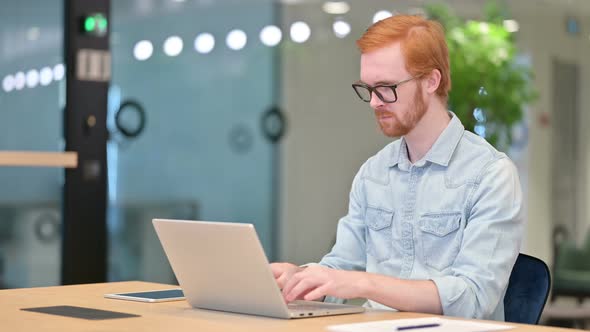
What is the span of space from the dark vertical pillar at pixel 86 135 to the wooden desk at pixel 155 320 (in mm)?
2743

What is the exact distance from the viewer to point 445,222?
2.46 meters

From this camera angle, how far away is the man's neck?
2549 mm

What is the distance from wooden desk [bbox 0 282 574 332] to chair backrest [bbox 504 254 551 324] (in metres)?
0.31

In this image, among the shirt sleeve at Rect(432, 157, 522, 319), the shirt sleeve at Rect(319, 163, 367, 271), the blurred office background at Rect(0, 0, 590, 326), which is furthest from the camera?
the blurred office background at Rect(0, 0, 590, 326)

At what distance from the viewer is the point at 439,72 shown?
2535 mm

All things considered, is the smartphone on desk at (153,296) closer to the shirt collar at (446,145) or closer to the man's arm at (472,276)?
the man's arm at (472,276)

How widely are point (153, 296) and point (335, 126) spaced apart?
3.93 m

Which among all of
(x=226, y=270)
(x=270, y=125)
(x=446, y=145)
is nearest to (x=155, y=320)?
(x=226, y=270)

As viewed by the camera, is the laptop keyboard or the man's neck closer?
the laptop keyboard

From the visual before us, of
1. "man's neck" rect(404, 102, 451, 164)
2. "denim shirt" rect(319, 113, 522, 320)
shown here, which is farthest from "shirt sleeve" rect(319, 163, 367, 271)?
"man's neck" rect(404, 102, 451, 164)

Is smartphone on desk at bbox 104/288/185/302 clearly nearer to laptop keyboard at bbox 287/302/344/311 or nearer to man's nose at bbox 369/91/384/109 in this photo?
laptop keyboard at bbox 287/302/344/311

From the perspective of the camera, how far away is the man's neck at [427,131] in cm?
255

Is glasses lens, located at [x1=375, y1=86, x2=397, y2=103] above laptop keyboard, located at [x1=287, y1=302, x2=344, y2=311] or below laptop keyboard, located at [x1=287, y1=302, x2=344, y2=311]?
above

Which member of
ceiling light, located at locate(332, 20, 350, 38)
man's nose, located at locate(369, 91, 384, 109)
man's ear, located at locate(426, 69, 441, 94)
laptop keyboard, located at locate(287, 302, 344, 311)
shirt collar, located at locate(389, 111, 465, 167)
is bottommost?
laptop keyboard, located at locate(287, 302, 344, 311)
